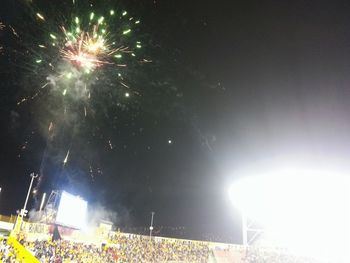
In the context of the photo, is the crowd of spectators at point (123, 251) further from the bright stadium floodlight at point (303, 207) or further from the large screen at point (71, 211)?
the bright stadium floodlight at point (303, 207)

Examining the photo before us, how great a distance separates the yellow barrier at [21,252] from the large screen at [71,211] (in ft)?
24.2

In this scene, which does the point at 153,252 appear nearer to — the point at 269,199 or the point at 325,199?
the point at 269,199

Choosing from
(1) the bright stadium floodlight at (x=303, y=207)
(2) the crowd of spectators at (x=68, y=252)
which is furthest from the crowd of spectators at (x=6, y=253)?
(1) the bright stadium floodlight at (x=303, y=207)

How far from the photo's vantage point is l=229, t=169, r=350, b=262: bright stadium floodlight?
128 ft

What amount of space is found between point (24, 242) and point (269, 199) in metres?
26.0

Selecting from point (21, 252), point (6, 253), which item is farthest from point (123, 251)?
point (6, 253)

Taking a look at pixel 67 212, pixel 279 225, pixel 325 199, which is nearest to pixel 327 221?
pixel 325 199

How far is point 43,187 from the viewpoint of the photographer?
164 feet

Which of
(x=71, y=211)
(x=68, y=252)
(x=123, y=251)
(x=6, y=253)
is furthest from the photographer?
(x=123, y=251)

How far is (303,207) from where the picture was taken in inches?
1567

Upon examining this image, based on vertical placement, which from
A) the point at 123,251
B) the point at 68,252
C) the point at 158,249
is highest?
the point at 158,249

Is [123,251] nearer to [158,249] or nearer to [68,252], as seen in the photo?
[158,249]

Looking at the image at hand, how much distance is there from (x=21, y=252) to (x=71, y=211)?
11.8 m

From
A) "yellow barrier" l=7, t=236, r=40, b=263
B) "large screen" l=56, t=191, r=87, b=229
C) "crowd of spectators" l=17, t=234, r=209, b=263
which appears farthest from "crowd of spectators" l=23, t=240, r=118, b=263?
"large screen" l=56, t=191, r=87, b=229
